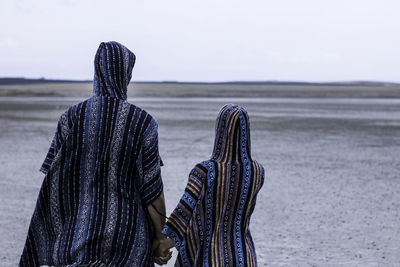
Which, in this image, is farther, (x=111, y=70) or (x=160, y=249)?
(x=160, y=249)

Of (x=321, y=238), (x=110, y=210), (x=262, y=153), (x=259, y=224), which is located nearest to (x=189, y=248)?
(x=110, y=210)

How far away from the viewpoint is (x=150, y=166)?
2881mm

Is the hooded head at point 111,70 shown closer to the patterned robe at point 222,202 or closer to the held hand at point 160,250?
the patterned robe at point 222,202

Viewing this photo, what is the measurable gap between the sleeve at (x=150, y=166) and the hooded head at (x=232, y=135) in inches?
11.6

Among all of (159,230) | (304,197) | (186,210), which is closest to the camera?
(159,230)

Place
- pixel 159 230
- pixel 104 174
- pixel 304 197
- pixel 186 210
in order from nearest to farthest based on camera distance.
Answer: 1. pixel 104 174
2. pixel 159 230
3. pixel 186 210
4. pixel 304 197

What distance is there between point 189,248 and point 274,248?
351 cm

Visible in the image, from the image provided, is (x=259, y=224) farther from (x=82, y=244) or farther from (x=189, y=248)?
(x=82, y=244)

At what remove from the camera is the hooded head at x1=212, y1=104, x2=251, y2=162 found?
9.95 feet

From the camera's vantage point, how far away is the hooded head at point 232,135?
9.95ft

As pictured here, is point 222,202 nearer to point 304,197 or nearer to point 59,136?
point 59,136

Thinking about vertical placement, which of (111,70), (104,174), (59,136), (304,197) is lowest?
(304,197)

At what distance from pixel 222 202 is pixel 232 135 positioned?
0.28m

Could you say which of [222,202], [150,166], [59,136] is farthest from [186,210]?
[59,136]
